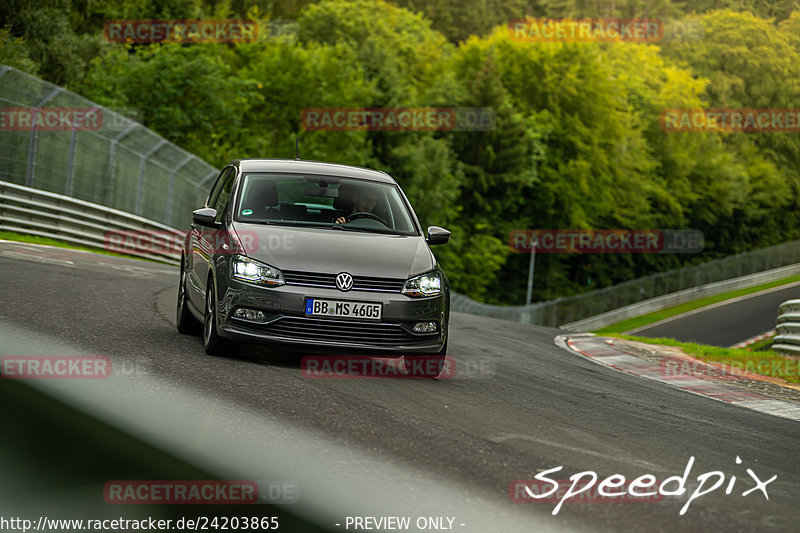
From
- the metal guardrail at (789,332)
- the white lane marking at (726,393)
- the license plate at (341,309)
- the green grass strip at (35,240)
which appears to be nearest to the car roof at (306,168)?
the license plate at (341,309)

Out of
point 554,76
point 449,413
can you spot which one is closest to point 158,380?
point 449,413

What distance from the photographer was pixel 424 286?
8.47m

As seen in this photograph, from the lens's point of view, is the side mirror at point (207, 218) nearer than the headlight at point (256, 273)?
No

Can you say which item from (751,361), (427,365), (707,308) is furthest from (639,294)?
(427,365)

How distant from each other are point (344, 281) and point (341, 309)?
22 cm

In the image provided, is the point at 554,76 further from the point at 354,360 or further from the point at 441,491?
the point at 441,491

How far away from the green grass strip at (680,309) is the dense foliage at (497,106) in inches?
358

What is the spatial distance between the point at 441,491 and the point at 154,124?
1581 inches

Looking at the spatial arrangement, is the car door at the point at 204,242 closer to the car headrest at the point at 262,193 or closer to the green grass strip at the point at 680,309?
the car headrest at the point at 262,193

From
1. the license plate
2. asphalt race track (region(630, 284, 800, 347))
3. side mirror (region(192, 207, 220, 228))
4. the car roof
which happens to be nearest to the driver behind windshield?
the car roof

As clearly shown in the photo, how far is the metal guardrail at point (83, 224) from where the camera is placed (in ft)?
72.5

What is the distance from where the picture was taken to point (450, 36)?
99.9 meters

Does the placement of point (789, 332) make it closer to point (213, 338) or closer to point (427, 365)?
point (427, 365)

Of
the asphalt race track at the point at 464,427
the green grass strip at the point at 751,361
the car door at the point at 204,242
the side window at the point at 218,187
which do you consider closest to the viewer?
the asphalt race track at the point at 464,427
